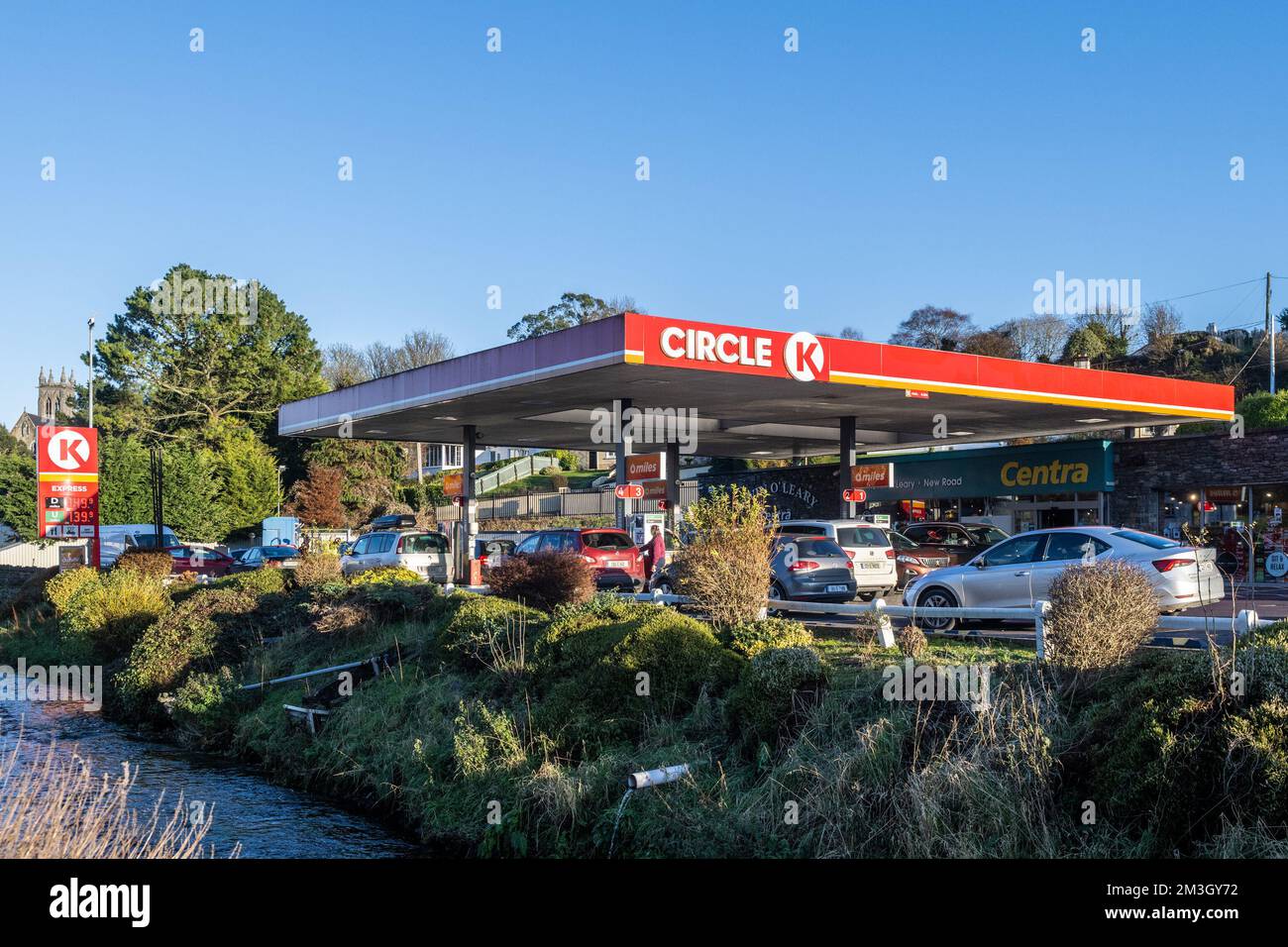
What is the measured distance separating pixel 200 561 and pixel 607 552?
47.9 ft

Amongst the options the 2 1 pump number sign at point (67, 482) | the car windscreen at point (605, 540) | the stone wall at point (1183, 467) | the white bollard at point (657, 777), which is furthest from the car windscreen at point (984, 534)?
the 2 1 pump number sign at point (67, 482)

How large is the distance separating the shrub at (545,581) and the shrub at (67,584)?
1121 centimetres

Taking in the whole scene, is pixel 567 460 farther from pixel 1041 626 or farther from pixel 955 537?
pixel 1041 626

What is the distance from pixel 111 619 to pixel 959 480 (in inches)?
1000

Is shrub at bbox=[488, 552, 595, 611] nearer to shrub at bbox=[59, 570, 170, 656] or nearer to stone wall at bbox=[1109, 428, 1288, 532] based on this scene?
shrub at bbox=[59, 570, 170, 656]

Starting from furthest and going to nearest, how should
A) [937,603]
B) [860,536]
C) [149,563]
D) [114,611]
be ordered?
1. [149,563]
2. [860,536]
3. [114,611]
4. [937,603]

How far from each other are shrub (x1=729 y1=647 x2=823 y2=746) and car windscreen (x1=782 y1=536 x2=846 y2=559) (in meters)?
8.11

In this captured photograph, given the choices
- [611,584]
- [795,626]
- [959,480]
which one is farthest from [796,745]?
[959,480]

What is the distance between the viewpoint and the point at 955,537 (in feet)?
80.5

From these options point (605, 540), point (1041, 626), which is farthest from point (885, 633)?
point (605, 540)

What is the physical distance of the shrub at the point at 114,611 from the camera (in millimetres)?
20469

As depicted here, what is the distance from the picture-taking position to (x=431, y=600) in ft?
55.8
